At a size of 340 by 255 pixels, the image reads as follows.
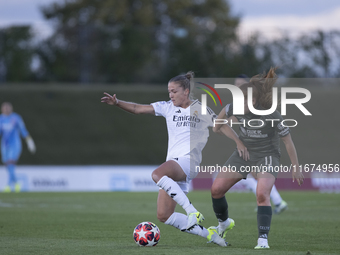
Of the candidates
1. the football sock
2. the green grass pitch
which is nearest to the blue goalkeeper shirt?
the football sock

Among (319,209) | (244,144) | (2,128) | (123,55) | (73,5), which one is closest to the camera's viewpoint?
(244,144)

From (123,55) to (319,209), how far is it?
527 inches

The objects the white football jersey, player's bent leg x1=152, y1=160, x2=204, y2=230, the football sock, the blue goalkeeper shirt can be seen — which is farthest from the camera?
the blue goalkeeper shirt

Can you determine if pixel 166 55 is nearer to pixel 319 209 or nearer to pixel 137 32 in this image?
pixel 137 32

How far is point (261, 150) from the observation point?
23.1ft

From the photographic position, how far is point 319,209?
41.3 ft

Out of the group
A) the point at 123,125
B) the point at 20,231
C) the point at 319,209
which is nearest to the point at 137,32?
the point at 123,125

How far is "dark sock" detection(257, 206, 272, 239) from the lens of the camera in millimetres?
6676

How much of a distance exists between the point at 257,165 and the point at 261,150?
194 millimetres

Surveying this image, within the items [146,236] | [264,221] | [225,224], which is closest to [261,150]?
[264,221]

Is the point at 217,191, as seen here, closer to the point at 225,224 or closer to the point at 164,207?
the point at 225,224

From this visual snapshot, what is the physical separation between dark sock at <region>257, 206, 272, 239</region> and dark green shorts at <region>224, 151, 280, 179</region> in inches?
17.0

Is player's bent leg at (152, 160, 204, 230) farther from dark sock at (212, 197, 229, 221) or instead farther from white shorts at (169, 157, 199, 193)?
dark sock at (212, 197, 229, 221)

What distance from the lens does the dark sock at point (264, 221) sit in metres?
6.68
